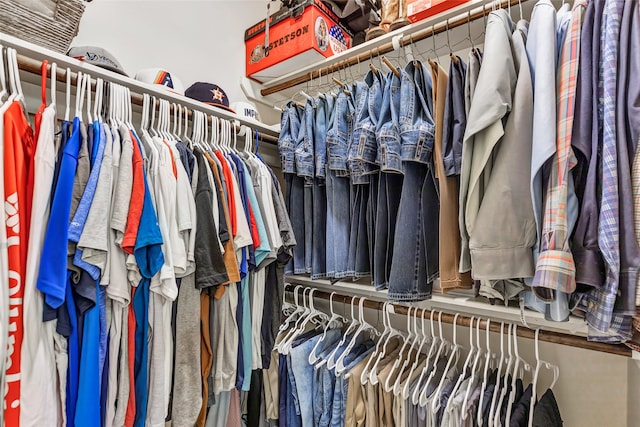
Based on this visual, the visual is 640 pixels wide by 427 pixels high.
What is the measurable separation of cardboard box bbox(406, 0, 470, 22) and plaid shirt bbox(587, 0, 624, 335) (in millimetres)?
475

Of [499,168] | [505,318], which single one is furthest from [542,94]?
[505,318]

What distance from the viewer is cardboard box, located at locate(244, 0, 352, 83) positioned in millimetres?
1436

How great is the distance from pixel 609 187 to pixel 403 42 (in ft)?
2.68

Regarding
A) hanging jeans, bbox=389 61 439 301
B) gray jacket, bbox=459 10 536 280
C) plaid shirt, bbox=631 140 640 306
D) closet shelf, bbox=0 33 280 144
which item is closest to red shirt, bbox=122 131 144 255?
closet shelf, bbox=0 33 280 144

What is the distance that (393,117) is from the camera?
39.4 inches

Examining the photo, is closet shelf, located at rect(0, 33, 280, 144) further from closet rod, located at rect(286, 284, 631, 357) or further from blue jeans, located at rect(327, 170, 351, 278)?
closet rod, located at rect(286, 284, 631, 357)

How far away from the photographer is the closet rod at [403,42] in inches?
39.8

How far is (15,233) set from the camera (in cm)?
70

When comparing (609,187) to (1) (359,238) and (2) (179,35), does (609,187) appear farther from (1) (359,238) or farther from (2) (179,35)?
(2) (179,35)

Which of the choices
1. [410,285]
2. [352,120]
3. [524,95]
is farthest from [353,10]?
[410,285]

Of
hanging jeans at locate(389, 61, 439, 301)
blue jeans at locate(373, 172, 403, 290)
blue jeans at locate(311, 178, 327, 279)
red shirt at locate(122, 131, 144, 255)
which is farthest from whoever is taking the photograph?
blue jeans at locate(311, 178, 327, 279)

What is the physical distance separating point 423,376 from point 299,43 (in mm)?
1399

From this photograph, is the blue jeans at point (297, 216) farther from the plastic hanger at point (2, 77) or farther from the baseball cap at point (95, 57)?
the plastic hanger at point (2, 77)

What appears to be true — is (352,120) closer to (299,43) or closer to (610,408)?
(299,43)
